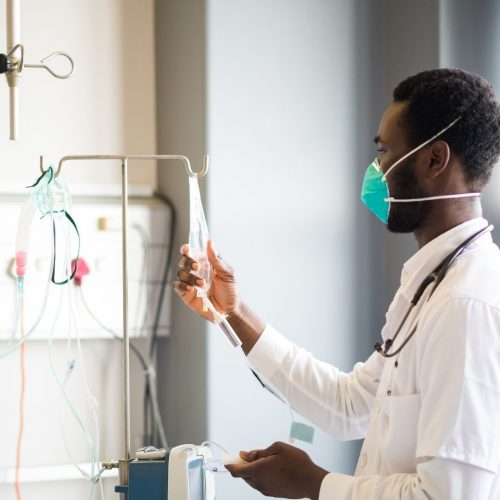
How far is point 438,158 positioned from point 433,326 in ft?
1.08

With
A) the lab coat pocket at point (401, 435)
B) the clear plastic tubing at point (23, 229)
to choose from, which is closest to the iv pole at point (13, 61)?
the clear plastic tubing at point (23, 229)

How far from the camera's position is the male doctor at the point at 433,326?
1.33 meters

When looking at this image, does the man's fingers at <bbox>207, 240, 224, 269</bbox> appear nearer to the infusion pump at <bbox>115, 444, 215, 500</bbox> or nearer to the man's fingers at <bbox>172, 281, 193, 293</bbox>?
the man's fingers at <bbox>172, 281, 193, 293</bbox>

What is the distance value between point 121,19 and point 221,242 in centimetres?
77

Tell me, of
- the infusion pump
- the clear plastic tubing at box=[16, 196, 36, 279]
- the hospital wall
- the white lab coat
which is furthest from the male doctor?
the hospital wall

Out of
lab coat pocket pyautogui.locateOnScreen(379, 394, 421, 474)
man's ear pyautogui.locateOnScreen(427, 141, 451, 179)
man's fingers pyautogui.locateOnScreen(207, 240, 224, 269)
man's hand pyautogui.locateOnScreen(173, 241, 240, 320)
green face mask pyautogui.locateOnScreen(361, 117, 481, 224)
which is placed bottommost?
lab coat pocket pyautogui.locateOnScreen(379, 394, 421, 474)

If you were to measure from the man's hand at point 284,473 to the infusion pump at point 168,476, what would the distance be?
3.8 inches

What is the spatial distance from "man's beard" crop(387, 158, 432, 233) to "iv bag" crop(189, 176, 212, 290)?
38 cm

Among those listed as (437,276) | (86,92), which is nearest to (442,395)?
(437,276)

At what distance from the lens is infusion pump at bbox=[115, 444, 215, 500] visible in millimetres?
1502

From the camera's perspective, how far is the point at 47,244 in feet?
7.79

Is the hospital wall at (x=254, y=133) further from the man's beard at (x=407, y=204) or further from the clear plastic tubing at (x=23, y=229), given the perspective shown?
the man's beard at (x=407, y=204)

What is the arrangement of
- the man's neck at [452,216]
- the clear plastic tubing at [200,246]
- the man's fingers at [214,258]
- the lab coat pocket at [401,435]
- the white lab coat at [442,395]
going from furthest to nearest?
the man's fingers at [214,258] < the clear plastic tubing at [200,246] < the man's neck at [452,216] < the lab coat pocket at [401,435] < the white lab coat at [442,395]

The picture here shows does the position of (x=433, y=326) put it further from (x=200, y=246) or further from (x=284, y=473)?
(x=200, y=246)
